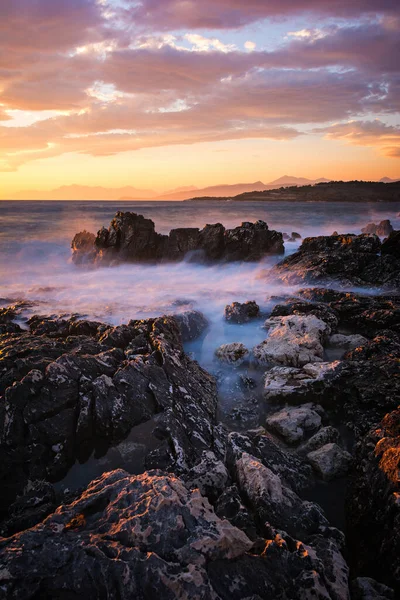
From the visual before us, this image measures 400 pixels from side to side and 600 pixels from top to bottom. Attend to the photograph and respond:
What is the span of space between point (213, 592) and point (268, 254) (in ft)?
68.8

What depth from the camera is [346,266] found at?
16.9 meters

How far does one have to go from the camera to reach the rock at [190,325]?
11.5 m

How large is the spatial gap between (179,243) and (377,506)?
808 inches

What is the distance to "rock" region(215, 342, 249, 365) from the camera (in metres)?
9.87

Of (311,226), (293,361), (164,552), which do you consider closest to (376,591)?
(164,552)

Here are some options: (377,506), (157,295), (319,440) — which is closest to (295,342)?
(319,440)

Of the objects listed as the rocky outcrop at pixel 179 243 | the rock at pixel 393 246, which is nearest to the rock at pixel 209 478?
the rock at pixel 393 246

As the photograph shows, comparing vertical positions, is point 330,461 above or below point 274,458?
below

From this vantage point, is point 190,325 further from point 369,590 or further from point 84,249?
point 84,249

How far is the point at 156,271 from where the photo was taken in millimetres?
21688

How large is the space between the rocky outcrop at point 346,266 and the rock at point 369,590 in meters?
13.3

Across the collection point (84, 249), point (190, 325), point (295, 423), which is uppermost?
point (84, 249)

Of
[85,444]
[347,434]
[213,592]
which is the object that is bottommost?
[347,434]

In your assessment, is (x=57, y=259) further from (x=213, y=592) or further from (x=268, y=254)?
(x=213, y=592)
